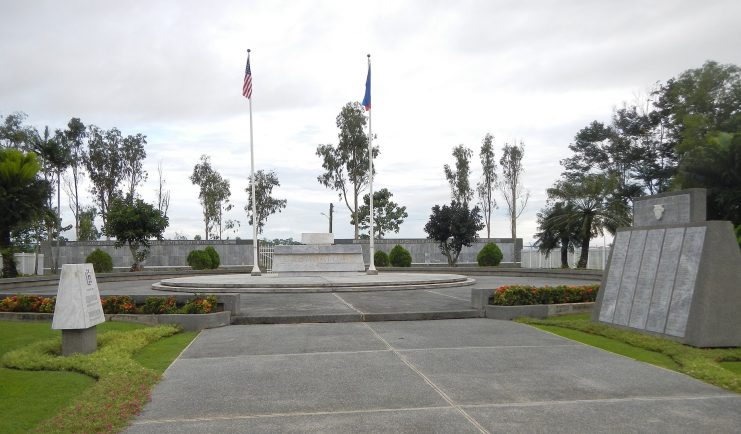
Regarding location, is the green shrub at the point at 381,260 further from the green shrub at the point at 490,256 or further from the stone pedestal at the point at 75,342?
the stone pedestal at the point at 75,342

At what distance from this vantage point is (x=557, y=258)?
35594 millimetres

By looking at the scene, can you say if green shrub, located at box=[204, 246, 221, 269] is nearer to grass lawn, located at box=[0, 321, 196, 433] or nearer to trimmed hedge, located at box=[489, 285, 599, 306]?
grass lawn, located at box=[0, 321, 196, 433]

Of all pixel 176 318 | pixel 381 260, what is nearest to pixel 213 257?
pixel 381 260

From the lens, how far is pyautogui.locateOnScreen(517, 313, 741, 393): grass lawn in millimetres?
7066

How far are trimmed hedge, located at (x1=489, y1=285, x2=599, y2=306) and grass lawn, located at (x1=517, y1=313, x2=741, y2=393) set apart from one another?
137 centimetres

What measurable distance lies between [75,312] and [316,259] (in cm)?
1799

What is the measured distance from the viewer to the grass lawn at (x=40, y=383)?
5.38 metres

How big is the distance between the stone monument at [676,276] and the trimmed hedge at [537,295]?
2063 millimetres

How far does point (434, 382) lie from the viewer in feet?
22.6

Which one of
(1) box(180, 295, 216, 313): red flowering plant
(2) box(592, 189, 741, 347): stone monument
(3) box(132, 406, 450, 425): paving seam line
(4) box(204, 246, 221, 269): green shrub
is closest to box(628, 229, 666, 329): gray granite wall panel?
(2) box(592, 189, 741, 347): stone monument

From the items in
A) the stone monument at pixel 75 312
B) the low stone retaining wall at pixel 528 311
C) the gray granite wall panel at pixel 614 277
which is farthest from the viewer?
the low stone retaining wall at pixel 528 311

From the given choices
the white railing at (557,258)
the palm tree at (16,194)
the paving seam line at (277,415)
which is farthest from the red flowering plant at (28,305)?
the white railing at (557,258)

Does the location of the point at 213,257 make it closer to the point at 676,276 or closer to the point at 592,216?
the point at 592,216

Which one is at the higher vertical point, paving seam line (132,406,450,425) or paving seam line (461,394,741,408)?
paving seam line (132,406,450,425)
